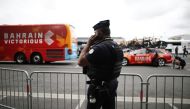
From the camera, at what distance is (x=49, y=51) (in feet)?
62.4

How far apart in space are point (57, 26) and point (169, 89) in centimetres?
1214

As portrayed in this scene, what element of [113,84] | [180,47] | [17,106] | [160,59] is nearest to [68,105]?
[17,106]

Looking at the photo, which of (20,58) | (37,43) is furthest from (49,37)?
(20,58)

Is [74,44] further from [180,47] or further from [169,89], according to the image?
[180,47]

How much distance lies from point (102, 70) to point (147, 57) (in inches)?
628

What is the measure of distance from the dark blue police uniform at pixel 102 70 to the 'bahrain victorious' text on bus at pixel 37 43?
15098 mm

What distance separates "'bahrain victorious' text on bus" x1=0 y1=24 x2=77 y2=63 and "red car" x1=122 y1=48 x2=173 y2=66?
195 inches

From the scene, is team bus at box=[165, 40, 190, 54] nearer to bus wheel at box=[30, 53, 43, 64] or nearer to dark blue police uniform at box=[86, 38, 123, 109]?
bus wheel at box=[30, 53, 43, 64]

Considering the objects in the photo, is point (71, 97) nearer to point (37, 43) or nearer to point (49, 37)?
point (49, 37)

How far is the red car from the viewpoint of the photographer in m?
18.8

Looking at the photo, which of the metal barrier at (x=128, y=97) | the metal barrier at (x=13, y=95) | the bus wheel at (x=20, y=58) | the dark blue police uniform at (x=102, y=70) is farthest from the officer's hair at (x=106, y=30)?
the bus wheel at (x=20, y=58)

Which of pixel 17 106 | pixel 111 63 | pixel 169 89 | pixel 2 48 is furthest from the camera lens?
pixel 2 48

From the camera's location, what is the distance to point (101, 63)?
11.5ft

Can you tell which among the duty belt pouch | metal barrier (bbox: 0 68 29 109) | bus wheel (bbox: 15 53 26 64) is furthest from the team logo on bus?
the duty belt pouch
